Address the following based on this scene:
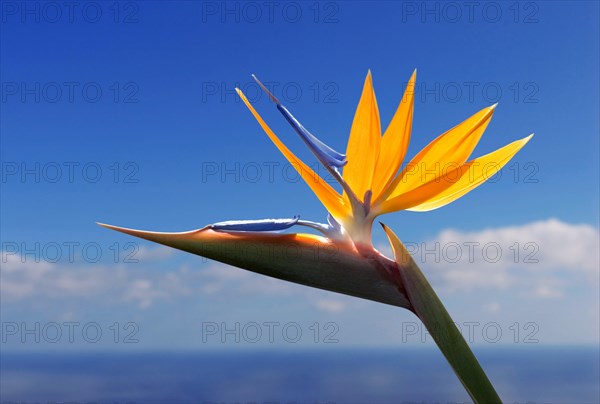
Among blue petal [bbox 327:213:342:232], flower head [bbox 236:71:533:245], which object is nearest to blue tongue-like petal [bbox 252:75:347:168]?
flower head [bbox 236:71:533:245]

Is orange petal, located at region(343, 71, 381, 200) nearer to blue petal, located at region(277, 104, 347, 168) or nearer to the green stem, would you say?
blue petal, located at region(277, 104, 347, 168)

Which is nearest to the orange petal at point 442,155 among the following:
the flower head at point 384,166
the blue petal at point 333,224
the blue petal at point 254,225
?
the flower head at point 384,166

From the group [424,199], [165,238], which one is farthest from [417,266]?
[165,238]

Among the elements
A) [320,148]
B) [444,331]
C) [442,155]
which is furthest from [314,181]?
[444,331]

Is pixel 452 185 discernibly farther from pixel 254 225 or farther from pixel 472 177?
pixel 254 225

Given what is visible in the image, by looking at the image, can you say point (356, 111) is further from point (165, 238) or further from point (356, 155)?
point (165, 238)

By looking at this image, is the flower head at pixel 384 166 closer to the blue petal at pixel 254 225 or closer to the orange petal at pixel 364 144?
the orange petal at pixel 364 144
